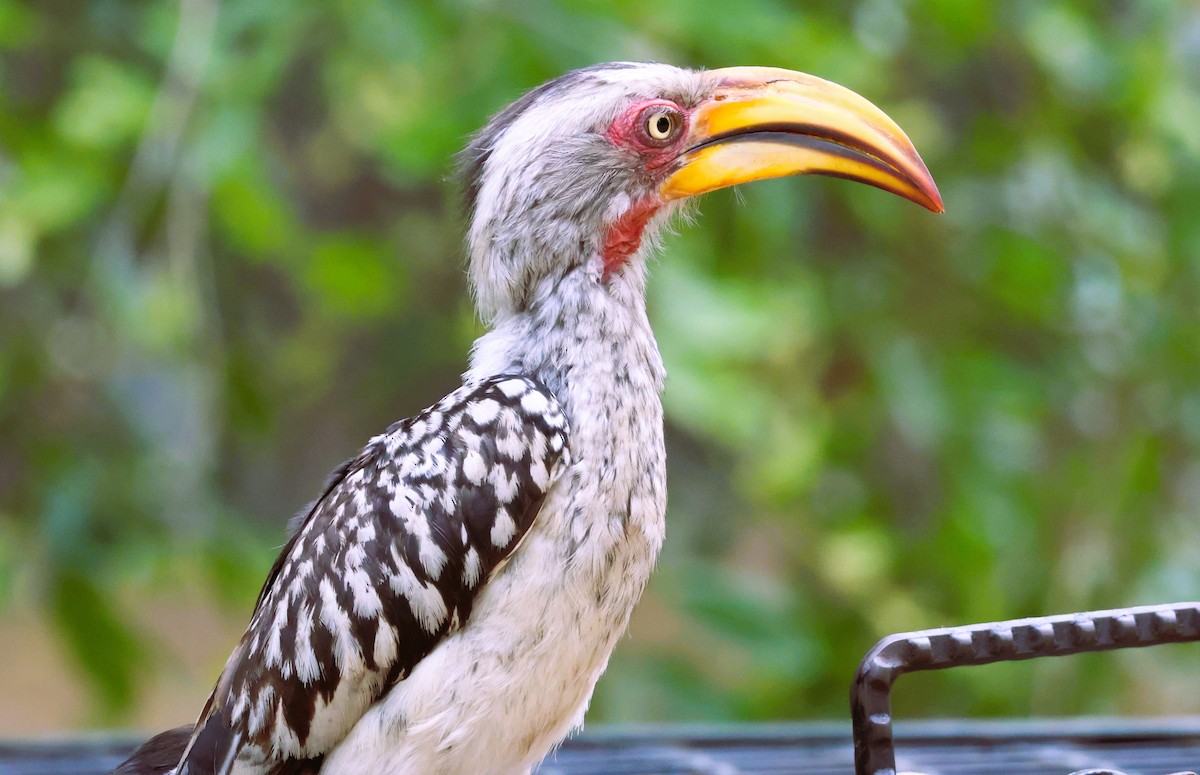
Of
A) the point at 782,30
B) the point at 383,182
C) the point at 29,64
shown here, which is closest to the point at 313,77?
the point at 383,182

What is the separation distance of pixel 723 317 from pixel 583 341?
2.85 ft

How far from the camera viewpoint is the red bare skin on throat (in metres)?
1.41

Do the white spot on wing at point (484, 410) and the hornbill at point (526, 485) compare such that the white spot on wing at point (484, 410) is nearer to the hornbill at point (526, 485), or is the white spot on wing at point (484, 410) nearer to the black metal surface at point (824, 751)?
the hornbill at point (526, 485)

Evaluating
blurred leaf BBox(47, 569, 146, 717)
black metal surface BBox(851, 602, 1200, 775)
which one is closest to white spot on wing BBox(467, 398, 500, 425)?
black metal surface BBox(851, 602, 1200, 775)

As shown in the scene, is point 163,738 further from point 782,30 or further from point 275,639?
point 782,30

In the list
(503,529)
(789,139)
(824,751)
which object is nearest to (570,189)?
(789,139)

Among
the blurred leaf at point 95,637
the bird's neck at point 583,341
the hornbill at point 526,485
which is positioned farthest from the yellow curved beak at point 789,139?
the blurred leaf at point 95,637

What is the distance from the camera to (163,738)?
1.56 meters

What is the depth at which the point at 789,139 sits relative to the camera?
4.42 ft

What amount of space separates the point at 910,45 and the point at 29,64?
2.03 meters

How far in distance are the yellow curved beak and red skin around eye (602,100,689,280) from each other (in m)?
0.02

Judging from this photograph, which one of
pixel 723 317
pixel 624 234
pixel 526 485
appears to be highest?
pixel 624 234

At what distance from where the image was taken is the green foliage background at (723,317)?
231 centimetres

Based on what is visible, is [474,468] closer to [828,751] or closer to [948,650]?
[948,650]
